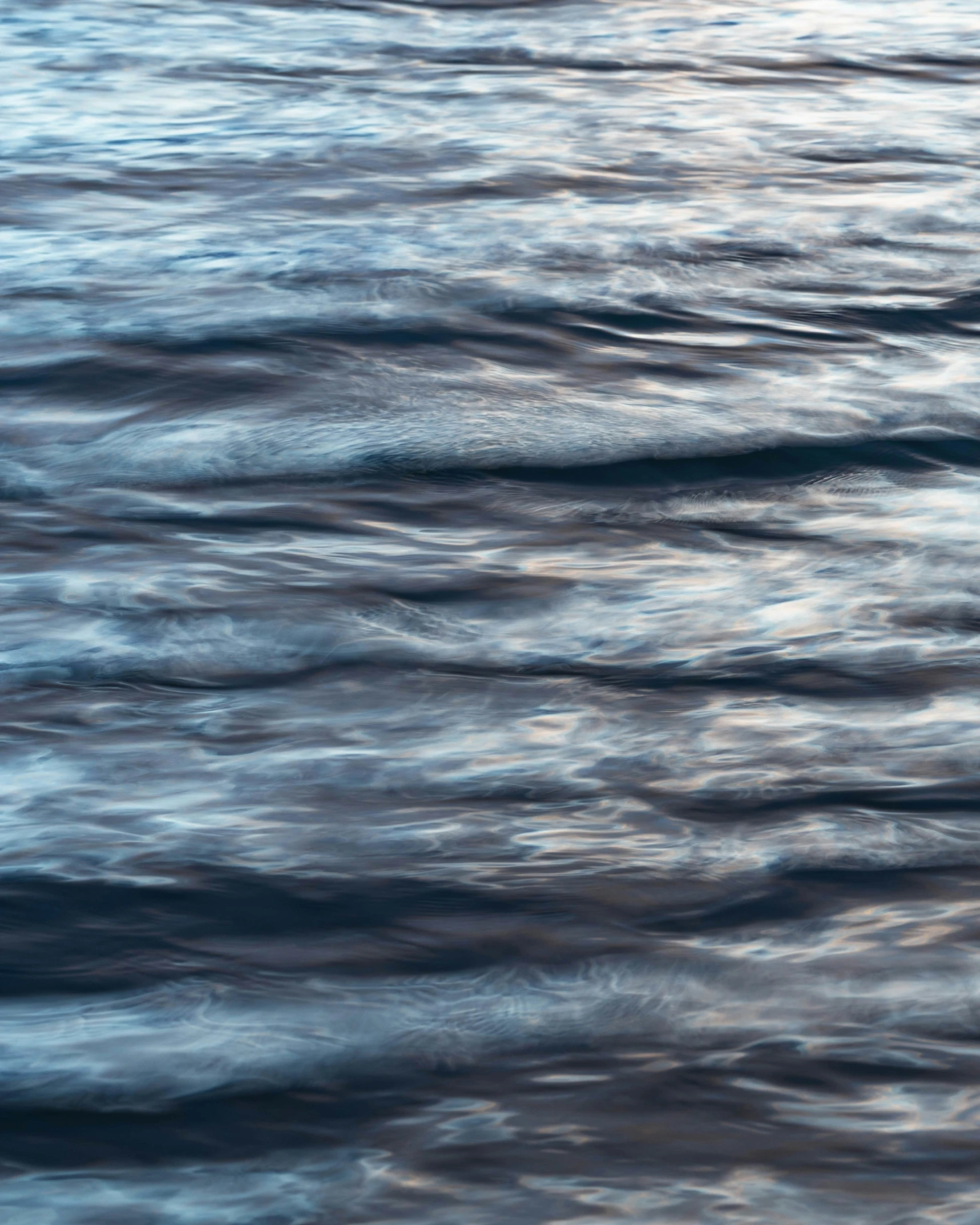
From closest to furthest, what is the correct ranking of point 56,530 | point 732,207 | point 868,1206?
point 868,1206, point 56,530, point 732,207

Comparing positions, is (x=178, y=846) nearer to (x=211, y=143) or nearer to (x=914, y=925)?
(x=914, y=925)

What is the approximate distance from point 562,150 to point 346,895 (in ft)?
5.70

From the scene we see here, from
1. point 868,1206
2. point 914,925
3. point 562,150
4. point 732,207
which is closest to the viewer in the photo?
point 868,1206

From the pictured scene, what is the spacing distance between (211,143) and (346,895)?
1.82 metres

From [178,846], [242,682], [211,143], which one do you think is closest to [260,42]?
[211,143]

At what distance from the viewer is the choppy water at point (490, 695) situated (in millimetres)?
745

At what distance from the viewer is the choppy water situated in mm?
745

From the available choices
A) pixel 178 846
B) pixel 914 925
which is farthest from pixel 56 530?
pixel 914 925

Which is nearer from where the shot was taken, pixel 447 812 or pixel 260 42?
pixel 447 812

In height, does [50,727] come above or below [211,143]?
below

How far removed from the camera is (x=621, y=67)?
2848 mm

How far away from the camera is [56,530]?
132cm

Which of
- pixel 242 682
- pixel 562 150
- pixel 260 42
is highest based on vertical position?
pixel 260 42

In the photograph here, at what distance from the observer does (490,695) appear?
1.08 metres
